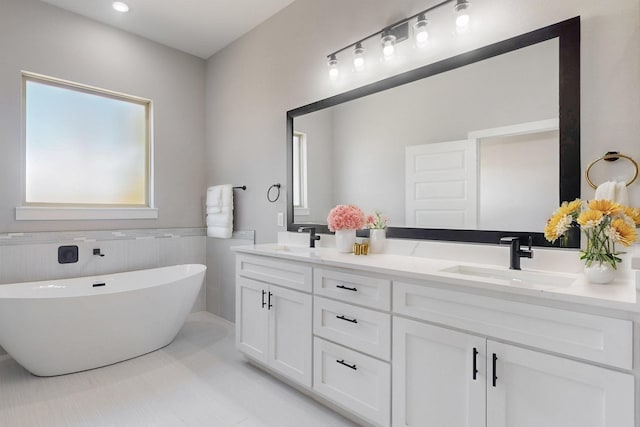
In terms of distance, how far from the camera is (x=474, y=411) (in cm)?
128

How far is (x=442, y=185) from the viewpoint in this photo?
73.4 inches

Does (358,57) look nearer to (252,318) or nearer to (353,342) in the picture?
(353,342)

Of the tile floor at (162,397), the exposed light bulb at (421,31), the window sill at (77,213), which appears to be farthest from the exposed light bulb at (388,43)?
the window sill at (77,213)

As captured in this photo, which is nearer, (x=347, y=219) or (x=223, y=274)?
(x=347, y=219)

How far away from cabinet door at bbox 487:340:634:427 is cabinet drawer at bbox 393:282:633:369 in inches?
1.7

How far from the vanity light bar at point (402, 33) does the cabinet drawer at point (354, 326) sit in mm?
1517

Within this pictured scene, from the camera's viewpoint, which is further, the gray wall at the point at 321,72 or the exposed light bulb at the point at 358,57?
the exposed light bulb at the point at 358,57

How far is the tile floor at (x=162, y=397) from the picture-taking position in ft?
5.96

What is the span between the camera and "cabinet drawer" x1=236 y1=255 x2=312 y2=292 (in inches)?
78.3

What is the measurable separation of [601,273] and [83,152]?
12.5 feet

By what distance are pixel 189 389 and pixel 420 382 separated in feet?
4.94

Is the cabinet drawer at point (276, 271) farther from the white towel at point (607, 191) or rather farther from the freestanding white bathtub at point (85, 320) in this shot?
the white towel at point (607, 191)

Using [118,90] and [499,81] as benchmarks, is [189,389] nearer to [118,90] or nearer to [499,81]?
[499,81]

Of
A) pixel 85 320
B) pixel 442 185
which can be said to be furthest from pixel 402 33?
pixel 85 320
